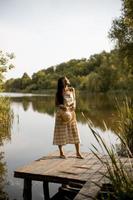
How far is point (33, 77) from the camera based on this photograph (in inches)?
5123

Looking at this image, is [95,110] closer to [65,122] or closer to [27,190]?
[65,122]

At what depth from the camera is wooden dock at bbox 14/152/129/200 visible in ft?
20.1

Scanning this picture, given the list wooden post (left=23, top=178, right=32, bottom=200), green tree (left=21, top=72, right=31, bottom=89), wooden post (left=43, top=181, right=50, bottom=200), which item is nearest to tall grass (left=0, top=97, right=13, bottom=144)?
wooden post (left=43, top=181, right=50, bottom=200)

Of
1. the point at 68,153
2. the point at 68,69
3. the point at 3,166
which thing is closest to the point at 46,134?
the point at 3,166

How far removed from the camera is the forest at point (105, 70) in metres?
28.2

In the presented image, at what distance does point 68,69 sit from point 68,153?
116 meters

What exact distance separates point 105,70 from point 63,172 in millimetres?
62622

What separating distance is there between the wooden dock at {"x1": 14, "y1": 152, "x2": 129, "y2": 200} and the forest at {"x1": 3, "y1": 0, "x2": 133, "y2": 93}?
1189 centimetres

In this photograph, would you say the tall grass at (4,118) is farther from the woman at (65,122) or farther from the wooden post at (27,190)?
the wooden post at (27,190)

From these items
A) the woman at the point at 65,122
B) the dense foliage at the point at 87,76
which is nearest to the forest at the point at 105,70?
the dense foliage at the point at 87,76

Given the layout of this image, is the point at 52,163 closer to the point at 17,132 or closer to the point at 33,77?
the point at 17,132

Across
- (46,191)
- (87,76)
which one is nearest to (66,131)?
(46,191)

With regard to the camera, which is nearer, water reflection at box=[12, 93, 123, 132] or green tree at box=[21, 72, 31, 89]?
water reflection at box=[12, 93, 123, 132]

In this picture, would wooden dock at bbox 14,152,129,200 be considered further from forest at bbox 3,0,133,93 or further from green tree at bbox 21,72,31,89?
green tree at bbox 21,72,31,89
